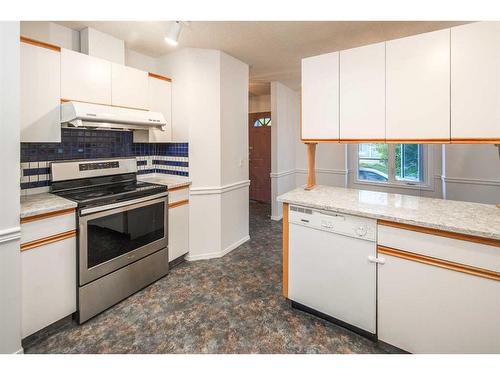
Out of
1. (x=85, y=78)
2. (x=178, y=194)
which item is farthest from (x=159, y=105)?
(x=178, y=194)

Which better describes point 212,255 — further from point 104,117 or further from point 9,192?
point 9,192

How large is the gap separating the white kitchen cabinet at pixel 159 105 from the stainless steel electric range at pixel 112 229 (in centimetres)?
35

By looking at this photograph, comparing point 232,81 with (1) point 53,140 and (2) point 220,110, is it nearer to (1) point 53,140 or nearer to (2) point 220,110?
(2) point 220,110

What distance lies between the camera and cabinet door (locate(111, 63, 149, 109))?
8.09 feet

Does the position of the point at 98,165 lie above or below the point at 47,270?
above

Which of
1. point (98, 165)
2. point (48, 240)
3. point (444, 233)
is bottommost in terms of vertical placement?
point (48, 240)

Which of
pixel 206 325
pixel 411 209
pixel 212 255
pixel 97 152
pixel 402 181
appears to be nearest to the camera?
pixel 411 209

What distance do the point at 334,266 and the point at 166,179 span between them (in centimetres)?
208

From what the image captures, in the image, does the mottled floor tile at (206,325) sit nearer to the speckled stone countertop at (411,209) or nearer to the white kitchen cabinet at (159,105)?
the speckled stone countertop at (411,209)

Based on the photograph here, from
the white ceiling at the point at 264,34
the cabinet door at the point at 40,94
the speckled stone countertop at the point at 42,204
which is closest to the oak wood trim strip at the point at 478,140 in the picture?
the white ceiling at the point at 264,34

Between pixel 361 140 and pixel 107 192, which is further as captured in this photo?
pixel 107 192

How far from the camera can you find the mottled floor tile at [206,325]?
1759mm

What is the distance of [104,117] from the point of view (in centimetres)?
220

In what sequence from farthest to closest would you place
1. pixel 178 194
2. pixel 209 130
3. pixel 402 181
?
1. pixel 402 181
2. pixel 209 130
3. pixel 178 194
